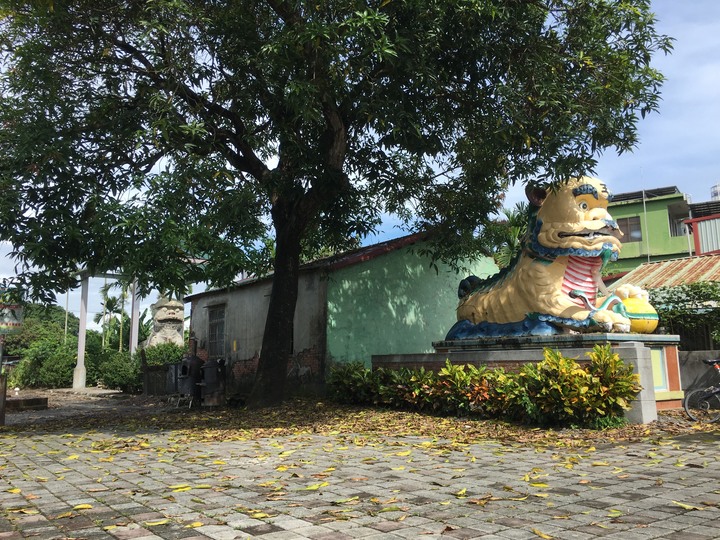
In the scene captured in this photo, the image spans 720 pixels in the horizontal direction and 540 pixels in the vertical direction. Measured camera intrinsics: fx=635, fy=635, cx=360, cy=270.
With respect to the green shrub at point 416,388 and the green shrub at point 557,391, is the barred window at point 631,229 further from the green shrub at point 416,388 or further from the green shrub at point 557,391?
the green shrub at point 557,391

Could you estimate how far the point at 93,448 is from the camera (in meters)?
8.48

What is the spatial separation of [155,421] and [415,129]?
7.21 m

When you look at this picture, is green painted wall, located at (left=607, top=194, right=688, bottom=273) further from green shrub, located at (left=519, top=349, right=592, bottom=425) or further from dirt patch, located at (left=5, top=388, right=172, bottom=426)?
green shrub, located at (left=519, top=349, right=592, bottom=425)

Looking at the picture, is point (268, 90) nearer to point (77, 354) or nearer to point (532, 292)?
point (532, 292)

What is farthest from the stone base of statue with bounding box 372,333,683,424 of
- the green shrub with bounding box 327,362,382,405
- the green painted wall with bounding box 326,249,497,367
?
the green painted wall with bounding box 326,249,497,367

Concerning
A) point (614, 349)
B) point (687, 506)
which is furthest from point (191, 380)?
point (687, 506)

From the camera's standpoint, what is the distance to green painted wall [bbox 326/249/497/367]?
607 inches

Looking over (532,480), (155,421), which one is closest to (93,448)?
(155,421)

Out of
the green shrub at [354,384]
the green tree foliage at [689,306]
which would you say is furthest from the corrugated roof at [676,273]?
the green shrub at [354,384]

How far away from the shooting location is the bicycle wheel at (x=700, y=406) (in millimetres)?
10234

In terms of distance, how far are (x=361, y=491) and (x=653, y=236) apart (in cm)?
3015

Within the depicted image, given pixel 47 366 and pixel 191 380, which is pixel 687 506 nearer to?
pixel 191 380

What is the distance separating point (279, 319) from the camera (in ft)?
42.7

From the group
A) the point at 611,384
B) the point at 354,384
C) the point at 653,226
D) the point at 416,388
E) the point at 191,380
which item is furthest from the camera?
the point at 653,226
